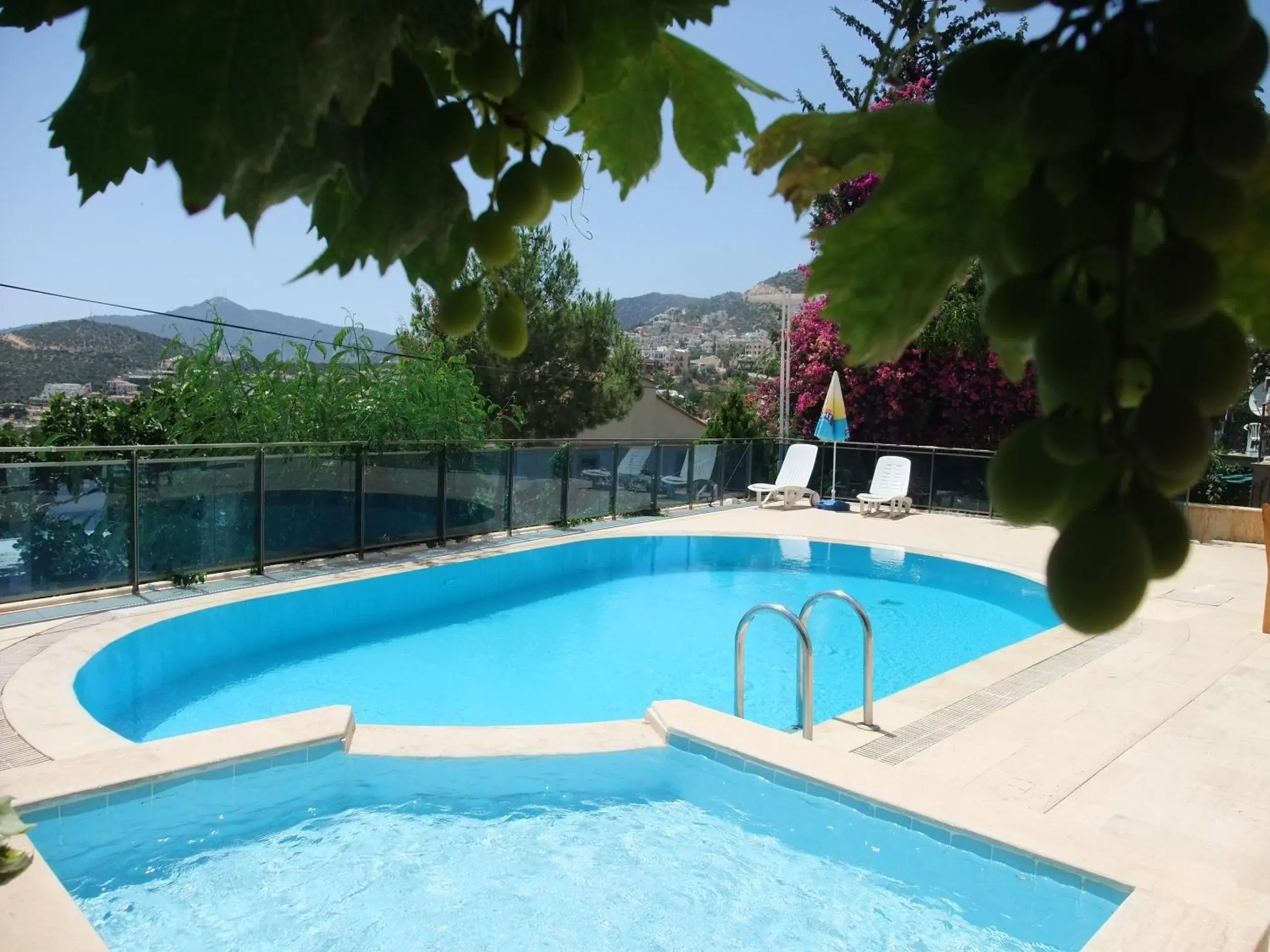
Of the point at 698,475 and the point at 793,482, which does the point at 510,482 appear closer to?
the point at 698,475

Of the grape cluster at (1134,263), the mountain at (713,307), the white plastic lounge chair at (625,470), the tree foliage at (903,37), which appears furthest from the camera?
the mountain at (713,307)

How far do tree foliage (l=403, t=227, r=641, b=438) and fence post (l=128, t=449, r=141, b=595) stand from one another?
10395 millimetres

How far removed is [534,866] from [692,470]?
1104cm

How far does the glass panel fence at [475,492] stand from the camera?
1105cm

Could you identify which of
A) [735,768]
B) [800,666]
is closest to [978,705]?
[800,666]

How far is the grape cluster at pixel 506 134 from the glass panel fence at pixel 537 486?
11.2m

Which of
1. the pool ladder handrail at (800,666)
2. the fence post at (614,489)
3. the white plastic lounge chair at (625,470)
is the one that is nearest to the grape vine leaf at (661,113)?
the pool ladder handrail at (800,666)

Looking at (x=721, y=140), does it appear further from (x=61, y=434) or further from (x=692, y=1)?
(x=61, y=434)

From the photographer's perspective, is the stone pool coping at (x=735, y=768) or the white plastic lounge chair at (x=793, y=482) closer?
the stone pool coping at (x=735, y=768)

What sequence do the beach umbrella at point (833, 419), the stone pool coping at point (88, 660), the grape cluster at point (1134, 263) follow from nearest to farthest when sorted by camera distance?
the grape cluster at point (1134, 263)
the stone pool coping at point (88, 660)
the beach umbrella at point (833, 419)

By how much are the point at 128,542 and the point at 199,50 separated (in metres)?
8.81

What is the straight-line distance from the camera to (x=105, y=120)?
0.52 metres

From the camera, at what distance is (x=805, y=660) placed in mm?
5121

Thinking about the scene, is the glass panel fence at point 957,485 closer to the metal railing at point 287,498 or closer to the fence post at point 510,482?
the metal railing at point 287,498
